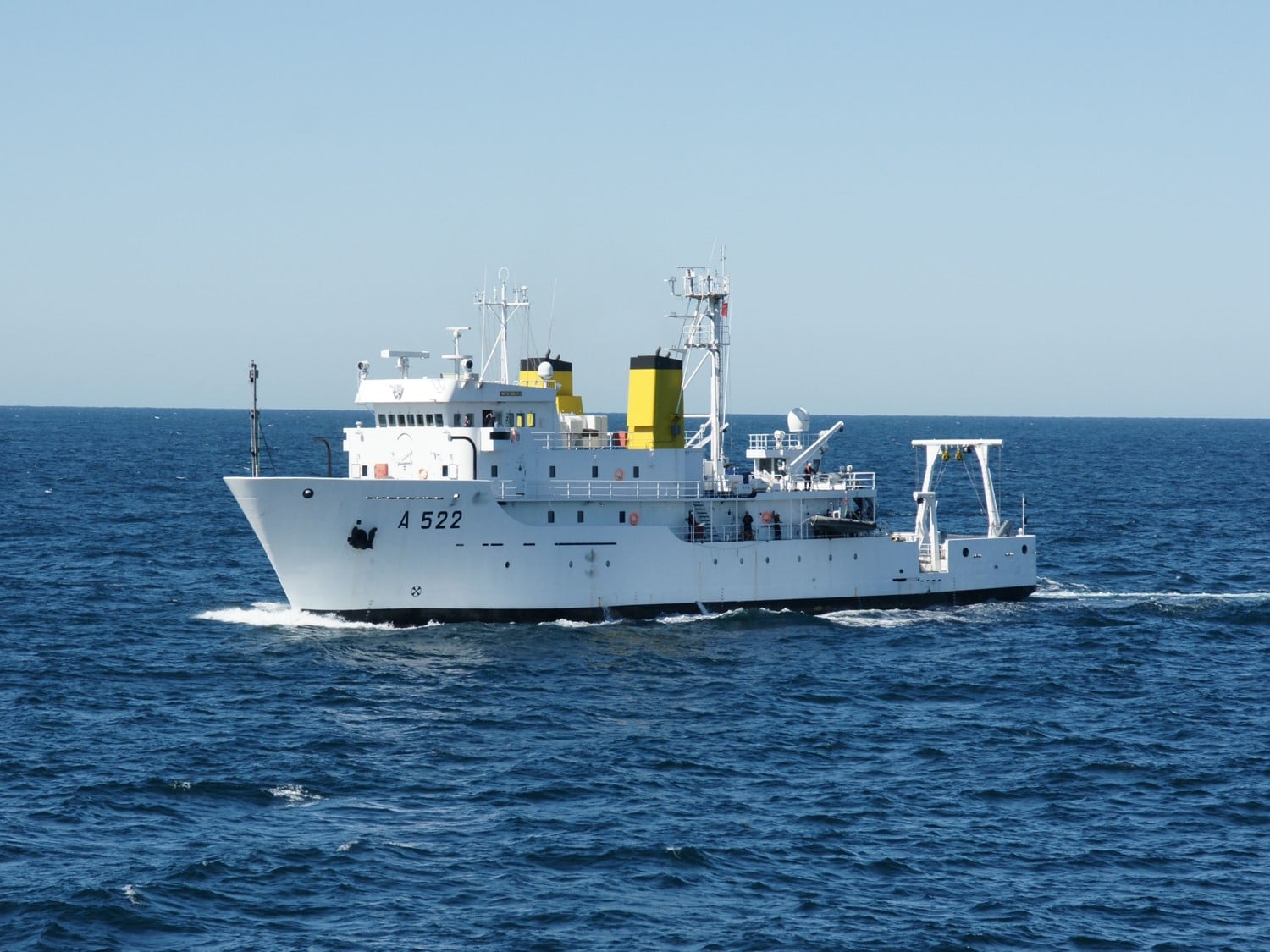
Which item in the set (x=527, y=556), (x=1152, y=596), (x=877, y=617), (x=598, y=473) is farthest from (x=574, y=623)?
(x=1152, y=596)

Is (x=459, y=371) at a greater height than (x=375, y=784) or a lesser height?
greater

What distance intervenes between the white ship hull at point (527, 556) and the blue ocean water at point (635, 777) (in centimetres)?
86

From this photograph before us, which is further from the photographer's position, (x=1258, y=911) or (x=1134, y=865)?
(x=1134, y=865)

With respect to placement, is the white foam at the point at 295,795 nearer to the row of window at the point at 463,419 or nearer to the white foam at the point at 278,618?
the white foam at the point at 278,618

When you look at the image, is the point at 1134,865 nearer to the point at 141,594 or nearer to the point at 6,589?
the point at 141,594

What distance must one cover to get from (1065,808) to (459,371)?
19560 mm

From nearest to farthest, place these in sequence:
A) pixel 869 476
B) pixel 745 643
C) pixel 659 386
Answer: pixel 745 643
pixel 659 386
pixel 869 476

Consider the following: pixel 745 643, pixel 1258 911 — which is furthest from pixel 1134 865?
pixel 745 643

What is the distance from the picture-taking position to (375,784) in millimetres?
24172

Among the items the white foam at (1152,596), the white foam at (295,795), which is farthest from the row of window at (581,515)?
the white foam at (1152,596)

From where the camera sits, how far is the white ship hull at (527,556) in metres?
34.6

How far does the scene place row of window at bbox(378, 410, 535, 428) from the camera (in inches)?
1444

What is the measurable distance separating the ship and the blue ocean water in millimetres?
1005

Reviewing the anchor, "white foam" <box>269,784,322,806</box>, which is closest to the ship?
the anchor
